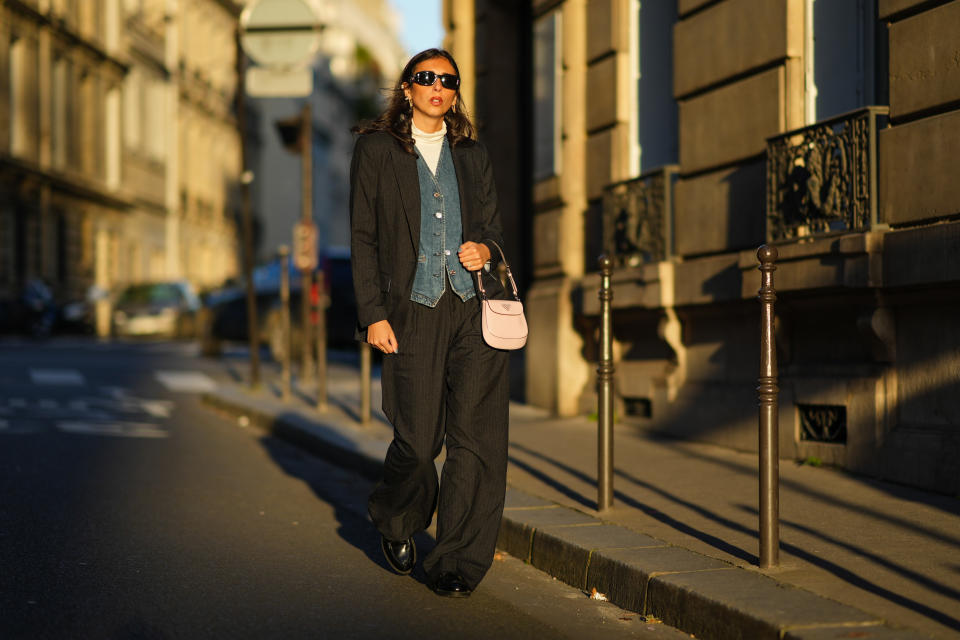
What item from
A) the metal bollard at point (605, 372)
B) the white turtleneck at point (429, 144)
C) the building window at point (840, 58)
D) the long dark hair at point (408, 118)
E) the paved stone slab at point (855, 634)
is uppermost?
the building window at point (840, 58)

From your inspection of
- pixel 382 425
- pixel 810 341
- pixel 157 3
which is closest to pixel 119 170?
pixel 157 3

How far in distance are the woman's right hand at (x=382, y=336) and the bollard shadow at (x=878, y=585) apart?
1.73 meters

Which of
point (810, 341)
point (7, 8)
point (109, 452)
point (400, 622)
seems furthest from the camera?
point (7, 8)

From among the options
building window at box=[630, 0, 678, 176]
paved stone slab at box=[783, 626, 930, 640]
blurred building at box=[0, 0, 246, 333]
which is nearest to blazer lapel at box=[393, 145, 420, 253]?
paved stone slab at box=[783, 626, 930, 640]

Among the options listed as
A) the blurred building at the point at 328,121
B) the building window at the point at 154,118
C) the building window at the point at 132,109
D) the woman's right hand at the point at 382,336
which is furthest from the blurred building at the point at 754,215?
the blurred building at the point at 328,121

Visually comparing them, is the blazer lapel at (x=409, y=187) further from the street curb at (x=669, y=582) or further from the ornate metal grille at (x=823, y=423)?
the ornate metal grille at (x=823, y=423)

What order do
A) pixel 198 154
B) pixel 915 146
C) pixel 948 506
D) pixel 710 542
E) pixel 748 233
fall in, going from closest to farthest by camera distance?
pixel 710 542 → pixel 948 506 → pixel 915 146 → pixel 748 233 → pixel 198 154

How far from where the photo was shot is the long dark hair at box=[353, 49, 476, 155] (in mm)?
5125

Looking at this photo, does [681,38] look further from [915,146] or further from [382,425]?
[382,425]

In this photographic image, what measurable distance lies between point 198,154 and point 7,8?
17814 mm

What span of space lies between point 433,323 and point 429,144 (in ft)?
2.29

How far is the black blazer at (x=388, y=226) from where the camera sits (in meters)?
5.01

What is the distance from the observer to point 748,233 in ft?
29.3

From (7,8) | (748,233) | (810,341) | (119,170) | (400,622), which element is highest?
(7,8)
